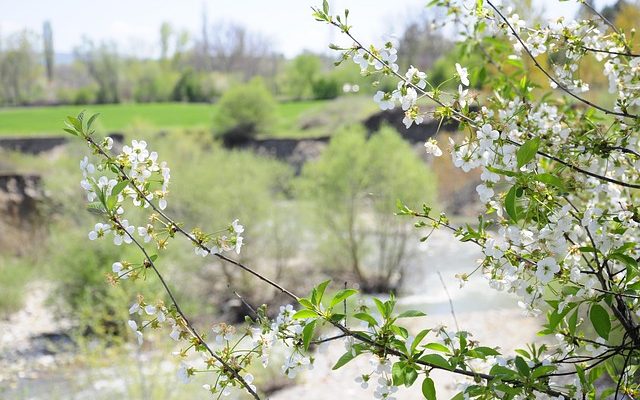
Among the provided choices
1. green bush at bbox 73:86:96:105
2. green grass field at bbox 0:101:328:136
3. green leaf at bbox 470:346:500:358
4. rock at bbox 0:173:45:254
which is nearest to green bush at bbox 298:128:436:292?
rock at bbox 0:173:45:254

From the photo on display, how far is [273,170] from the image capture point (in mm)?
10461

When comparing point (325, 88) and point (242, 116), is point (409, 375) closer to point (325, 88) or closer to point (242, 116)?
point (242, 116)

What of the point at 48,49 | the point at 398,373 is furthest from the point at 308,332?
the point at 48,49

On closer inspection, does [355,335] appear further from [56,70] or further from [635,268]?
[56,70]

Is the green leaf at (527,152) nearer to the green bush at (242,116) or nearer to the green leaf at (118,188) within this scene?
the green leaf at (118,188)

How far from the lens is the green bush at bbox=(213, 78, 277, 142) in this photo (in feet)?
75.3

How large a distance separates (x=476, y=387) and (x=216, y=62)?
46.0 m

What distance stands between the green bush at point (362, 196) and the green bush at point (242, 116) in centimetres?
1327

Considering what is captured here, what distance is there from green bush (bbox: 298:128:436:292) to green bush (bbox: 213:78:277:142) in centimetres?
1327

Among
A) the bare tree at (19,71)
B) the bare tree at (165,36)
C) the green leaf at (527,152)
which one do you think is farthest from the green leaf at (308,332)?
the bare tree at (165,36)

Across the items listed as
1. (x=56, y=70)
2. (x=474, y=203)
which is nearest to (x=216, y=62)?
(x=56, y=70)

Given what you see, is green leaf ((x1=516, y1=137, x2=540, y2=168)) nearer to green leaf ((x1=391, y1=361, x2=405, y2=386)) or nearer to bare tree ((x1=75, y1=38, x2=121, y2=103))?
green leaf ((x1=391, y1=361, x2=405, y2=386))

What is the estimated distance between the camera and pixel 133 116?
1150 inches

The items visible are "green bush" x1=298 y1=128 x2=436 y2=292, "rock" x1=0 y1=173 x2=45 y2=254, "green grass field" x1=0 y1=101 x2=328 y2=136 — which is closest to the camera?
"green bush" x1=298 y1=128 x2=436 y2=292
